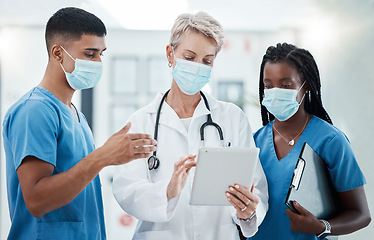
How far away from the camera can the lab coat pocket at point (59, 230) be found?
4.08 ft

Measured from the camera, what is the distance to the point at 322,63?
3469mm

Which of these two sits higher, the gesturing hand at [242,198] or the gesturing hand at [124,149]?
the gesturing hand at [124,149]

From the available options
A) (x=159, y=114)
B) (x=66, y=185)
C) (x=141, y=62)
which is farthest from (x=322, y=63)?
(x=66, y=185)

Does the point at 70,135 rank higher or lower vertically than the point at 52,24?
lower

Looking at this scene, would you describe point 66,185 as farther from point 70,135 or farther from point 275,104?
point 275,104

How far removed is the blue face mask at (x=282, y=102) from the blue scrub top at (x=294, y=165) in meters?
0.10

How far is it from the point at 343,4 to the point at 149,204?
8.56ft

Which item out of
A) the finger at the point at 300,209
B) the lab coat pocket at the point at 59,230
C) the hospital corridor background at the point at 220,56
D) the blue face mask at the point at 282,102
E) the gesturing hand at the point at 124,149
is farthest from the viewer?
the hospital corridor background at the point at 220,56

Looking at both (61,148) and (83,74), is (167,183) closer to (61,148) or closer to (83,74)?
(61,148)

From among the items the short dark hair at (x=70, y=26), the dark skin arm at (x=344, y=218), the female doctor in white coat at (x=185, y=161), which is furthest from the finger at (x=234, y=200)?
the short dark hair at (x=70, y=26)

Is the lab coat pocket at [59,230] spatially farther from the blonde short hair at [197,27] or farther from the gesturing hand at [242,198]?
the blonde short hair at [197,27]

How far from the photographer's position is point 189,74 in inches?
56.1

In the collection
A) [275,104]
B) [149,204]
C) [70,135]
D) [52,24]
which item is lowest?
[149,204]

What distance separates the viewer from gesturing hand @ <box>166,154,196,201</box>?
121 cm
